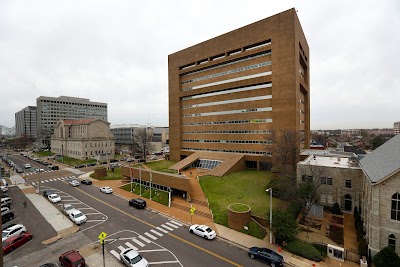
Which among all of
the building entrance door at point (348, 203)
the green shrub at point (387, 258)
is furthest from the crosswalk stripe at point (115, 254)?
the building entrance door at point (348, 203)

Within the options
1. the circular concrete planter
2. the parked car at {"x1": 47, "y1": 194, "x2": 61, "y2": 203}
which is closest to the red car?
the parked car at {"x1": 47, "y1": 194, "x2": 61, "y2": 203}

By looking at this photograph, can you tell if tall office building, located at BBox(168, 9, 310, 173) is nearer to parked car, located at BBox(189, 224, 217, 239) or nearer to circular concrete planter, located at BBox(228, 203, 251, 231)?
circular concrete planter, located at BBox(228, 203, 251, 231)

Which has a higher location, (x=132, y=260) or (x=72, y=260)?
(x=72, y=260)

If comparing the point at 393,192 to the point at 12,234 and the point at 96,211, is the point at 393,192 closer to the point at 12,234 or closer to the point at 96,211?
the point at 96,211

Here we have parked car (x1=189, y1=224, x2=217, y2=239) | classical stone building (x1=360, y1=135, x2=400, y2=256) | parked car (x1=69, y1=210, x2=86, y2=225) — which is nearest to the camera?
classical stone building (x1=360, y1=135, x2=400, y2=256)

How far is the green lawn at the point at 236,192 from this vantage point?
29258 millimetres

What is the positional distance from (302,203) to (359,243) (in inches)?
304

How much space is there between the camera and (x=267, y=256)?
65.4 ft

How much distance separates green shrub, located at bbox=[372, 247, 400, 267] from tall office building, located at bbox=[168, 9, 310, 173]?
2545 cm

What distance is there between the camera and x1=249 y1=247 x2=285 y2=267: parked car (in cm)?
1938

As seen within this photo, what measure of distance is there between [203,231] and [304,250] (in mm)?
10635

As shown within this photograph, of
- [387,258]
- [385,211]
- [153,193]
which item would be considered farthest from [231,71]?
[387,258]

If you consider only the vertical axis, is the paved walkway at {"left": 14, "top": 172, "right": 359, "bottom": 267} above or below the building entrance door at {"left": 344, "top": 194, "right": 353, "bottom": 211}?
below

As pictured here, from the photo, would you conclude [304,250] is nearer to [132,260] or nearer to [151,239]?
[151,239]
